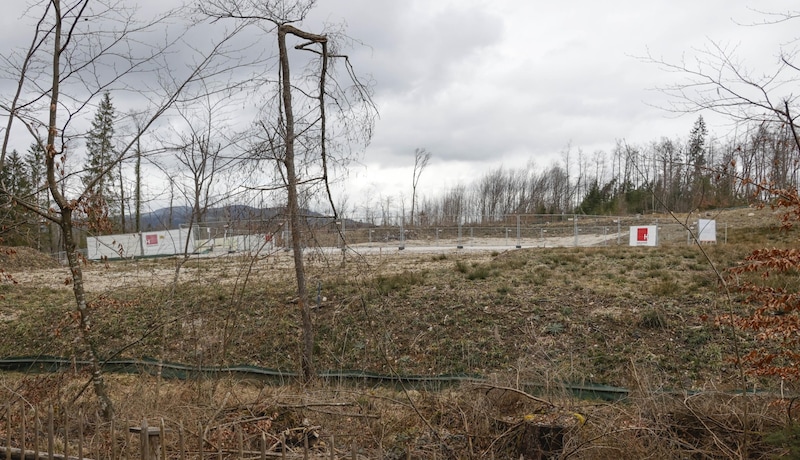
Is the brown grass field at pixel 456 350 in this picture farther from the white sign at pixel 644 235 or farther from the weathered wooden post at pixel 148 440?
the white sign at pixel 644 235

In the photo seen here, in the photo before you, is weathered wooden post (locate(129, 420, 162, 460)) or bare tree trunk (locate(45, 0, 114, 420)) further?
bare tree trunk (locate(45, 0, 114, 420))

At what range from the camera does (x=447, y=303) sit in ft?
41.5

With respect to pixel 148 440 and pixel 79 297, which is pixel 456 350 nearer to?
pixel 79 297

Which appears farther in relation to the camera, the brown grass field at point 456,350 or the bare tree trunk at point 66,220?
the bare tree trunk at point 66,220

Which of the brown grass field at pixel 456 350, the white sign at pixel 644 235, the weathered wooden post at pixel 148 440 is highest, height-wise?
the white sign at pixel 644 235

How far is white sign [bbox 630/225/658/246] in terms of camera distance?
81.0ft

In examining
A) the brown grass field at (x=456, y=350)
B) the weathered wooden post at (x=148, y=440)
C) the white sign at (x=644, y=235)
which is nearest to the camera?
the weathered wooden post at (x=148, y=440)

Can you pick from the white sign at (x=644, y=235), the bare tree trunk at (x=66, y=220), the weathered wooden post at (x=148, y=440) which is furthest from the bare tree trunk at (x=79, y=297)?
the white sign at (x=644, y=235)

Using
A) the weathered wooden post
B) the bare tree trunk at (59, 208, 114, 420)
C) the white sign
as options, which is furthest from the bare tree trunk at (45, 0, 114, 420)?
the white sign

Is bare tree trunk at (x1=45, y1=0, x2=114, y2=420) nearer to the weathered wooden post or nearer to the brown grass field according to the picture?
the brown grass field

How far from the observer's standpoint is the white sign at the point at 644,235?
24688 mm

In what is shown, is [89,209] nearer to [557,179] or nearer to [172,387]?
[172,387]

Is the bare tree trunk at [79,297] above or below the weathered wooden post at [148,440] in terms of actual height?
above

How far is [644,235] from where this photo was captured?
25141 mm
